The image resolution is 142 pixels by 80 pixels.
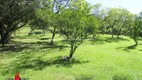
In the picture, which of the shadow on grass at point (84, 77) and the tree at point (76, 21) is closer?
the shadow on grass at point (84, 77)

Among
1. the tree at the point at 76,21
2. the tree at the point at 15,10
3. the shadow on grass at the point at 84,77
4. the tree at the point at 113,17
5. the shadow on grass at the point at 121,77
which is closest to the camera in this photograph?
the shadow on grass at the point at 84,77

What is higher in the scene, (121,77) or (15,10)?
(15,10)

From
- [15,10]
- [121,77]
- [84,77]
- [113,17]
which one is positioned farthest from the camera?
[113,17]

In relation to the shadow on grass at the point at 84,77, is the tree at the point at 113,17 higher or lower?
higher

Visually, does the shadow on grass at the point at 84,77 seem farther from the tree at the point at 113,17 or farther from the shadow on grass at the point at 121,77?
the tree at the point at 113,17

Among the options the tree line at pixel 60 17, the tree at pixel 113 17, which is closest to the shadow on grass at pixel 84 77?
the tree line at pixel 60 17

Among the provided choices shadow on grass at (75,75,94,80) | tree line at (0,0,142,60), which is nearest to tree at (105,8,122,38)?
tree line at (0,0,142,60)

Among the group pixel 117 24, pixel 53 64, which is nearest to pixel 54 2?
pixel 53 64

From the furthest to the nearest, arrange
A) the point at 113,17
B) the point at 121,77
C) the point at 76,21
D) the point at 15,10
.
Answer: the point at 113,17, the point at 15,10, the point at 76,21, the point at 121,77

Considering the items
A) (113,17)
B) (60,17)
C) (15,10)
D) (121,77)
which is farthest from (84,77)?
(113,17)

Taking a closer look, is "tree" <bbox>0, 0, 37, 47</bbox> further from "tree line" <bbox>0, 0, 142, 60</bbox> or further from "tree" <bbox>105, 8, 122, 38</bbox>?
"tree" <bbox>105, 8, 122, 38</bbox>

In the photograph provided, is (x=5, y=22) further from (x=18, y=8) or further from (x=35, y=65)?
(x=35, y=65)

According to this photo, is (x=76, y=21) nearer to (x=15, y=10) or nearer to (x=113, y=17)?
(x=15, y=10)

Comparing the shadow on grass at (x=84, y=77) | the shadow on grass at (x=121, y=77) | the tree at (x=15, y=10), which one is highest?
the tree at (x=15, y=10)
